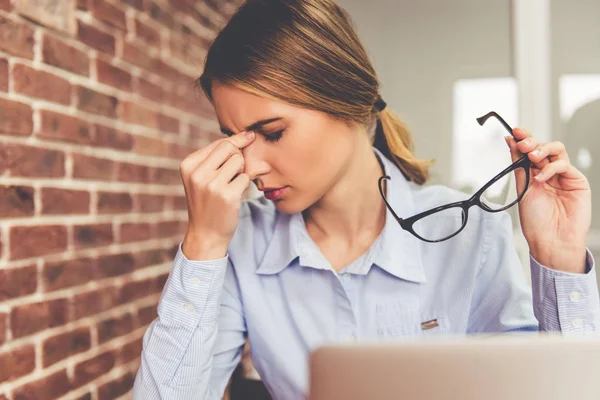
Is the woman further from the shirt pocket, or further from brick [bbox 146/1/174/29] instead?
brick [bbox 146/1/174/29]

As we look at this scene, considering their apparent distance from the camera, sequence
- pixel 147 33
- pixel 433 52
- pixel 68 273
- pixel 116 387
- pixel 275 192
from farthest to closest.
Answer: pixel 433 52
pixel 147 33
pixel 116 387
pixel 68 273
pixel 275 192

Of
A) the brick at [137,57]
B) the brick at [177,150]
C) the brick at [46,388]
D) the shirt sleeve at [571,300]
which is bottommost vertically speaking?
the brick at [46,388]

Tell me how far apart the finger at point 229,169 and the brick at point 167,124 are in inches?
29.8

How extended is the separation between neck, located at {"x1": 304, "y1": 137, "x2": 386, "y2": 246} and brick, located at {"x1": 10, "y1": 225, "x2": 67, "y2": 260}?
0.52 metres

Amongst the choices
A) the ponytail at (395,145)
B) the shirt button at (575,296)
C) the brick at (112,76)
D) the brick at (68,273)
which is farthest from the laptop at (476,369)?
the brick at (112,76)

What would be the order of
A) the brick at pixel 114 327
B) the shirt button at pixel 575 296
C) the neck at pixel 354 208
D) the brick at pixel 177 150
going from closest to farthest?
the shirt button at pixel 575 296
the neck at pixel 354 208
the brick at pixel 114 327
the brick at pixel 177 150

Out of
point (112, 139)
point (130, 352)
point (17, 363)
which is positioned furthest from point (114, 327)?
point (112, 139)

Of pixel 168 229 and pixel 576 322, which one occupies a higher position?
pixel 168 229

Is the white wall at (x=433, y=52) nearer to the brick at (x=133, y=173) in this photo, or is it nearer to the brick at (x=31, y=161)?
the brick at (x=133, y=173)

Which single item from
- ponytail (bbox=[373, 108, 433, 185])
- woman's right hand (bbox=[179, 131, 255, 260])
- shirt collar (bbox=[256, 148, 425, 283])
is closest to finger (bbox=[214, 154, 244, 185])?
woman's right hand (bbox=[179, 131, 255, 260])

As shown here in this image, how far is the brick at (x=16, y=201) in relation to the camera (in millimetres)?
1051

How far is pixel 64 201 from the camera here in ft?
4.00

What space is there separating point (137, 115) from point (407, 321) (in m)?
0.90

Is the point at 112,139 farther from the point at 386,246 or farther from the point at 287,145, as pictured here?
the point at 386,246
